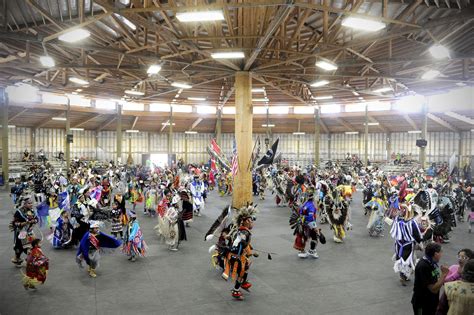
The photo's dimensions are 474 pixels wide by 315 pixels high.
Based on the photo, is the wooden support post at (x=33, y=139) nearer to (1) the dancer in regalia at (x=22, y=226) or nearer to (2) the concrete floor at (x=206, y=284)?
(2) the concrete floor at (x=206, y=284)

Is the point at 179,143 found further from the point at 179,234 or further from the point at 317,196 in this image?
the point at 179,234

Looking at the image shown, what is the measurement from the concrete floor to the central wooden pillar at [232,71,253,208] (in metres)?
4.52

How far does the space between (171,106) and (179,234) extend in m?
26.3

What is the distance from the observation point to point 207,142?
142 feet

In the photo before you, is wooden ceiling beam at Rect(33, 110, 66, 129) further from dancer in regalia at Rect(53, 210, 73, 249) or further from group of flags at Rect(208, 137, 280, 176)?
dancer in regalia at Rect(53, 210, 73, 249)

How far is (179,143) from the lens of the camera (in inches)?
1700

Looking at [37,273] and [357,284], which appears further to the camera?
[357,284]

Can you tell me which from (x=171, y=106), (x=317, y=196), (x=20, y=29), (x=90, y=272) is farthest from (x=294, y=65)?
(x=171, y=106)

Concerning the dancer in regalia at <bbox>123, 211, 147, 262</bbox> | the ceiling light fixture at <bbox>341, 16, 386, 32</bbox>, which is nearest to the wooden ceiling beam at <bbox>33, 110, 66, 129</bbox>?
the dancer in regalia at <bbox>123, 211, 147, 262</bbox>

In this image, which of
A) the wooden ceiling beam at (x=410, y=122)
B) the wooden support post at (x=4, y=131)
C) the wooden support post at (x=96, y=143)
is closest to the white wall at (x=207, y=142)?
the wooden support post at (x=96, y=143)

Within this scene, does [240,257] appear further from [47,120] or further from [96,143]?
[96,143]

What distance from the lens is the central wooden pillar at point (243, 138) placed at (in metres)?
15.6

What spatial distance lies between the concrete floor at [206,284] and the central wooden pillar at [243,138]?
452 centimetres

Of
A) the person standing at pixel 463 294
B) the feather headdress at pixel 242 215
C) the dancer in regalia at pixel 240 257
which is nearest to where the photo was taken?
the person standing at pixel 463 294
